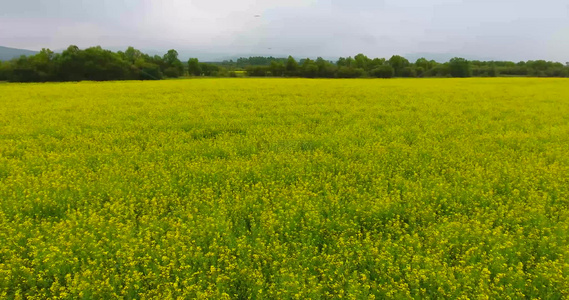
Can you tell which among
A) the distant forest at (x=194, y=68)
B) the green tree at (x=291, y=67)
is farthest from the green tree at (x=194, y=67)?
the green tree at (x=291, y=67)

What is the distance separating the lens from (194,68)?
2480 inches

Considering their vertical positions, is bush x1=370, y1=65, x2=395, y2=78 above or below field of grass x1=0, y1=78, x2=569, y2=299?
above

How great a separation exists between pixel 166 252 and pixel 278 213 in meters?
1.69

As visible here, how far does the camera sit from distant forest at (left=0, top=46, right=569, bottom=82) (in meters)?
44.5

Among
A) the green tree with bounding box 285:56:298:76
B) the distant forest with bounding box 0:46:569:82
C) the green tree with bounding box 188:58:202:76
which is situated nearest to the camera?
the distant forest with bounding box 0:46:569:82

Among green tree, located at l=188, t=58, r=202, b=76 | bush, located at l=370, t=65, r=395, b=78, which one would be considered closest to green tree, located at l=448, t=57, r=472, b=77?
bush, located at l=370, t=65, r=395, b=78

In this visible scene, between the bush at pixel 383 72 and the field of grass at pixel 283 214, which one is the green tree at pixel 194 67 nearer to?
the bush at pixel 383 72

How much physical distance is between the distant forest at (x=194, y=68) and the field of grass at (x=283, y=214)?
42320 millimetres

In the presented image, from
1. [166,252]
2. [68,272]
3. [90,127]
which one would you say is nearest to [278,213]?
[166,252]

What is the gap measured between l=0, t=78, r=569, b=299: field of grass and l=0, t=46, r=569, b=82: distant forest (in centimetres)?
4232

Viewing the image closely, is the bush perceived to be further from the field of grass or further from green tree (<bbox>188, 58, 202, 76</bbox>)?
the field of grass

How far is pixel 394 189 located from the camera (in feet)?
19.3

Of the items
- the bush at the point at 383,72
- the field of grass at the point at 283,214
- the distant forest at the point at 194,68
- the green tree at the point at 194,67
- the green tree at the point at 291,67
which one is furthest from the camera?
the green tree at the point at 291,67

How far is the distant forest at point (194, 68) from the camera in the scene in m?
44.5
